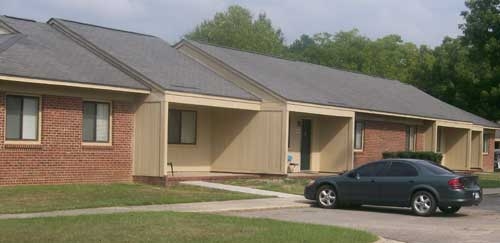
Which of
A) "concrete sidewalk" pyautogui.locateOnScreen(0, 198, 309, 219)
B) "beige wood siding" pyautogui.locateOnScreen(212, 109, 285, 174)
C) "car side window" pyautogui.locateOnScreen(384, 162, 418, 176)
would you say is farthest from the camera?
"beige wood siding" pyautogui.locateOnScreen(212, 109, 285, 174)

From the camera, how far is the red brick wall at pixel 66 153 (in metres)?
20.9

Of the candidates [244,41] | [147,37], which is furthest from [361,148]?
[244,41]

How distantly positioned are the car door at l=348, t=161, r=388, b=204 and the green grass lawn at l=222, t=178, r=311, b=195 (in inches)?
162

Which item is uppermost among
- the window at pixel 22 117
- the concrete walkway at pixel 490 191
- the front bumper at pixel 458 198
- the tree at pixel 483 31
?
the tree at pixel 483 31

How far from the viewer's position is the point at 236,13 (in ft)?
289

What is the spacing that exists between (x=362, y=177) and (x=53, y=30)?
42.3 feet

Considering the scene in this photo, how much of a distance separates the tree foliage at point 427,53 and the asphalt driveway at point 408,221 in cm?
2369

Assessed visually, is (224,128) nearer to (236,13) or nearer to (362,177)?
(362,177)

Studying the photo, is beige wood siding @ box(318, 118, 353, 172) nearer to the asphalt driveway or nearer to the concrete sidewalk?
the concrete sidewalk

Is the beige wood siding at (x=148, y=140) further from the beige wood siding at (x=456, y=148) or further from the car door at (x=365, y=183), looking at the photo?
the beige wood siding at (x=456, y=148)

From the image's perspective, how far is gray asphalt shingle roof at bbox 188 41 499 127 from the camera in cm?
2933

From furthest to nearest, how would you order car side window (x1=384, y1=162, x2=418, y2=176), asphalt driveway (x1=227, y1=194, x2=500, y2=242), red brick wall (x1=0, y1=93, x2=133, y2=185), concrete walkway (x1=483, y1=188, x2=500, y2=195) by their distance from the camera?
concrete walkway (x1=483, y1=188, x2=500, y2=195), red brick wall (x1=0, y1=93, x2=133, y2=185), car side window (x1=384, y1=162, x2=418, y2=176), asphalt driveway (x1=227, y1=194, x2=500, y2=242)

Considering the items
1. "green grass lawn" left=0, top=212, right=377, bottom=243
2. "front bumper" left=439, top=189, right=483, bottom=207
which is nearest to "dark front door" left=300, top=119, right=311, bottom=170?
"front bumper" left=439, top=189, right=483, bottom=207

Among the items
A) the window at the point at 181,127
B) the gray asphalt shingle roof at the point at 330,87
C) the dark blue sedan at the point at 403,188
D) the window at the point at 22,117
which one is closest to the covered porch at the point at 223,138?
the window at the point at 181,127
